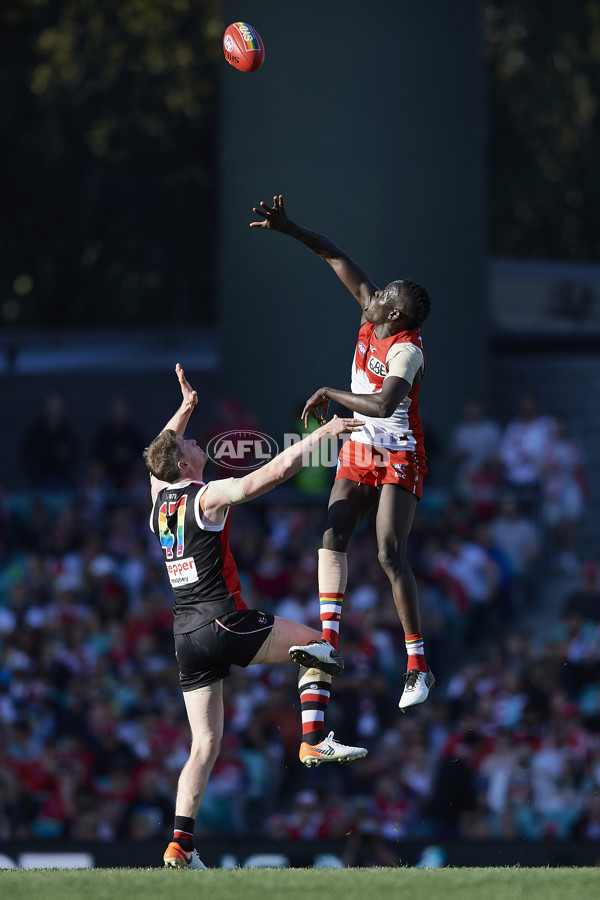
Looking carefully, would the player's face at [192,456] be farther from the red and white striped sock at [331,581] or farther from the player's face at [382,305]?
the player's face at [382,305]

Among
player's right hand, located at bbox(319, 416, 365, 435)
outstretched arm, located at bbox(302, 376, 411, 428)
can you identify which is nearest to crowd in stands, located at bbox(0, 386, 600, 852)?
outstretched arm, located at bbox(302, 376, 411, 428)

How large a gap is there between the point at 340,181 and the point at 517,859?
9502 millimetres

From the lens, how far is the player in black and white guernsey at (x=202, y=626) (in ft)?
28.1

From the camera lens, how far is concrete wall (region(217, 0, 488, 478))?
18.0 metres

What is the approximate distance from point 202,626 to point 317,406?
142cm

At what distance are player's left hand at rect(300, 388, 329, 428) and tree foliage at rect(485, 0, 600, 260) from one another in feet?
82.5

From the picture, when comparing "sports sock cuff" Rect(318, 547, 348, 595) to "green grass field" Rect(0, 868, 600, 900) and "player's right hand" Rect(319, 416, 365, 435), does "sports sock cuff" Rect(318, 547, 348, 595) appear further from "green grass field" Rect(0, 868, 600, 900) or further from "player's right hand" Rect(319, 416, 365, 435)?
"green grass field" Rect(0, 868, 600, 900)

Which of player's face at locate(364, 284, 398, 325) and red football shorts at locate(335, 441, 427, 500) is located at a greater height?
player's face at locate(364, 284, 398, 325)

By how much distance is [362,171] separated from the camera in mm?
18250

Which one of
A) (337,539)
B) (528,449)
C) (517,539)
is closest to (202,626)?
(337,539)

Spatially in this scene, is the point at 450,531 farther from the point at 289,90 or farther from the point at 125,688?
the point at 289,90

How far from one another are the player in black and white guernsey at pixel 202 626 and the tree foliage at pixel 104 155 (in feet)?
72.9

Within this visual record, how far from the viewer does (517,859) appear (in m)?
11.0

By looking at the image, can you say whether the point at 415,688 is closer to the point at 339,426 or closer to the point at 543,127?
the point at 339,426
